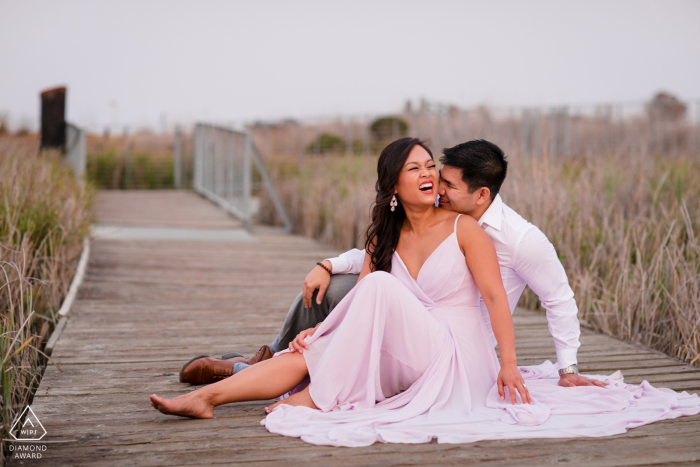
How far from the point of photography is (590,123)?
567 inches

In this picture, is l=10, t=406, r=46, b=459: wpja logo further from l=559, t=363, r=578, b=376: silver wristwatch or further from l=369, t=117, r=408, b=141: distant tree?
l=369, t=117, r=408, b=141: distant tree

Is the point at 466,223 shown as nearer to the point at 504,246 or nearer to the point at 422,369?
the point at 504,246

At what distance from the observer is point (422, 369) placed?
2.39 meters

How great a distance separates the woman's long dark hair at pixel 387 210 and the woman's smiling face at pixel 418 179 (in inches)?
0.9

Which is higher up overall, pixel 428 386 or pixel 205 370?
pixel 428 386

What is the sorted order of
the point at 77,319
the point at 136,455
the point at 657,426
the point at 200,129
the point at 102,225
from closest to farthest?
1. the point at 136,455
2. the point at 657,426
3. the point at 77,319
4. the point at 102,225
5. the point at 200,129

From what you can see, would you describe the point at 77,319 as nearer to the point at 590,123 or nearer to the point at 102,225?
the point at 102,225

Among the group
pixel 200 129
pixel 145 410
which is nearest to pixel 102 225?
pixel 200 129

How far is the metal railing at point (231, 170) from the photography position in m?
9.38

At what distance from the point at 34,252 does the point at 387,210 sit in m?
2.82

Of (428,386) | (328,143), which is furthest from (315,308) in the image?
(328,143)

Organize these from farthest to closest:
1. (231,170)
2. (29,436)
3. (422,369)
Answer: (231,170) < (422,369) < (29,436)

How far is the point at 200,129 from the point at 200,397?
31.4ft

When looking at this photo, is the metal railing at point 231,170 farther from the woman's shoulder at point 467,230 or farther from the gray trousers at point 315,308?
the woman's shoulder at point 467,230
